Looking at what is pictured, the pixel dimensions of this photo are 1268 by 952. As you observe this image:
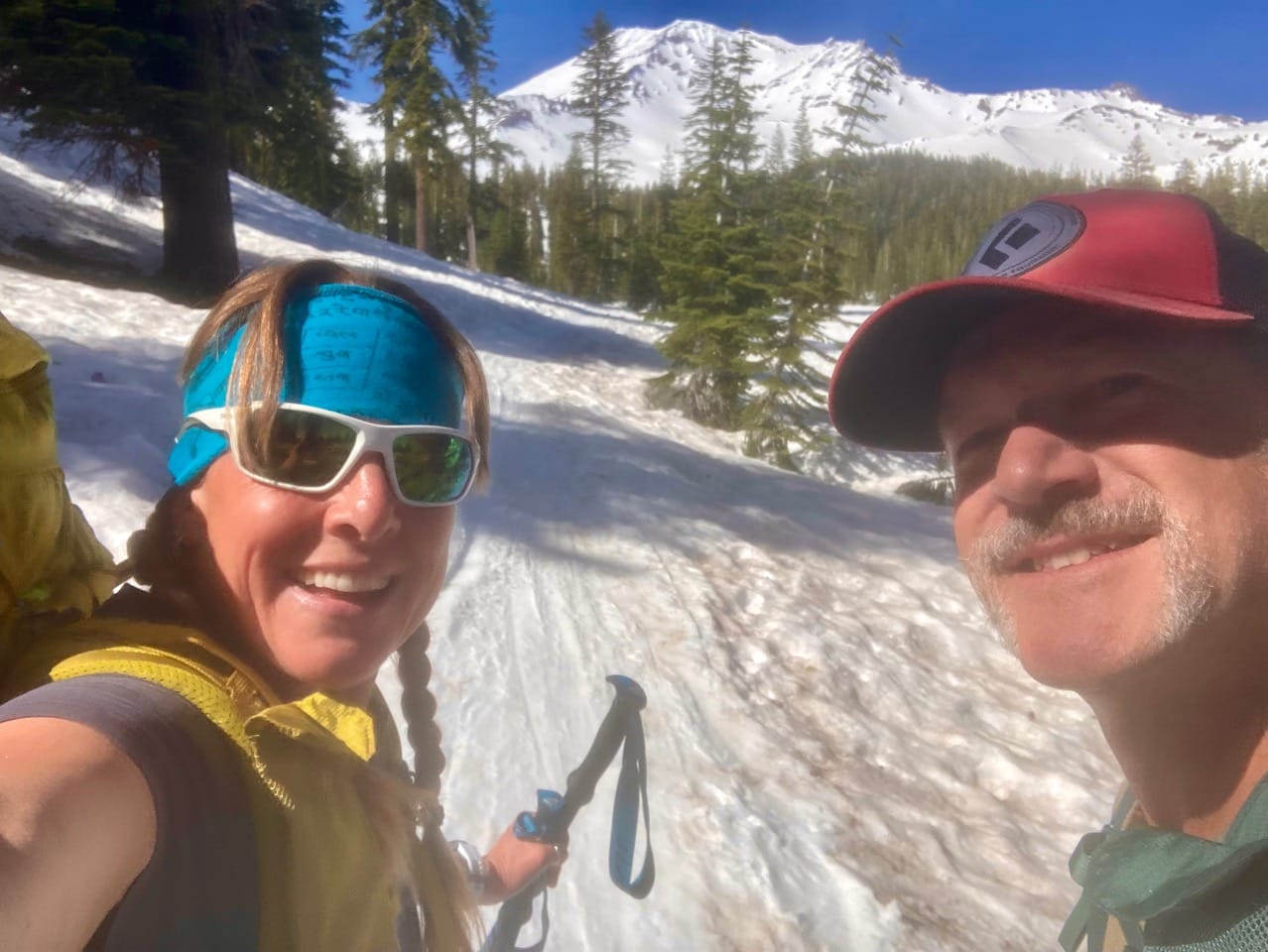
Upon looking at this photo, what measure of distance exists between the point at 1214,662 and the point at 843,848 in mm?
2212

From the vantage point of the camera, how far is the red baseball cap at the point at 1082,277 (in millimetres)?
1257

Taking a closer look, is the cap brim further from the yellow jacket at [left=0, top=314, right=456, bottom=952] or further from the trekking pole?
the yellow jacket at [left=0, top=314, right=456, bottom=952]

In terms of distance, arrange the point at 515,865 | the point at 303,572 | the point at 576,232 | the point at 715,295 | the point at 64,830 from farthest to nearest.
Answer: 1. the point at 576,232
2. the point at 715,295
3. the point at 515,865
4. the point at 303,572
5. the point at 64,830

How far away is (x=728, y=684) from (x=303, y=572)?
316 cm

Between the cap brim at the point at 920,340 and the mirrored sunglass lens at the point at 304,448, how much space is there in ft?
3.24

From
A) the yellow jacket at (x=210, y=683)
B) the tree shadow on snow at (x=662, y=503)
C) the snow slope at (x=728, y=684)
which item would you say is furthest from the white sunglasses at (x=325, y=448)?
the tree shadow on snow at (x=662, y=503)

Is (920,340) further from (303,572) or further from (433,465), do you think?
(303,572)

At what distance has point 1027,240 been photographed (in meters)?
1.44

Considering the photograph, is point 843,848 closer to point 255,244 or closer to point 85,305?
point 85,305

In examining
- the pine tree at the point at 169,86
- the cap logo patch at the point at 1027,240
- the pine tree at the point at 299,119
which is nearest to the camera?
the cap logo patch at the point at 1027,240

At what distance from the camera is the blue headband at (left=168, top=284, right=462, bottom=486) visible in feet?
4.75

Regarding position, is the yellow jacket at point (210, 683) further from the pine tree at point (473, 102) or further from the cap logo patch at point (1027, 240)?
the pine tree at point (473, 102)

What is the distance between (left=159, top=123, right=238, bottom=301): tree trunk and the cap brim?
8.99 m

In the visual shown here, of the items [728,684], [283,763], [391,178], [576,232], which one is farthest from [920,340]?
[576,232]
